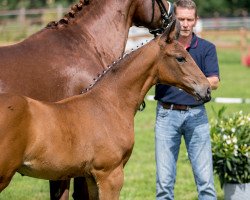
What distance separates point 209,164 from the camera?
5.33 m

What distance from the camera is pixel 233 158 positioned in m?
6.33

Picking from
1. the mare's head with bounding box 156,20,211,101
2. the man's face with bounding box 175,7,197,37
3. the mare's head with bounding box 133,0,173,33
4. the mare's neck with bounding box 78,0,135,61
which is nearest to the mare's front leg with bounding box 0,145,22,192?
the mare's head with bounding box 156,20,211,101

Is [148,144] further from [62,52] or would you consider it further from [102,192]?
[102,192]

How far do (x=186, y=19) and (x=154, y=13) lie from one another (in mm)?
496

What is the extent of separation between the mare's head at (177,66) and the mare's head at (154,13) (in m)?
0.93

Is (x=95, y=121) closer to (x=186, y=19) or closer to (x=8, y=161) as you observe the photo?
(x=8, y=161)

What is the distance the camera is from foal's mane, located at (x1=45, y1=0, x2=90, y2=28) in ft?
17.6

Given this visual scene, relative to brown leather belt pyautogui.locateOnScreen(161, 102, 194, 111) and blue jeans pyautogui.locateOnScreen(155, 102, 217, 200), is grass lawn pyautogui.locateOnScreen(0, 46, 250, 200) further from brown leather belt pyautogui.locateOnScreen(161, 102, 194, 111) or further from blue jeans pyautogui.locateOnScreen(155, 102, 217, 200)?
brown leather belt pyautogui.locateOnScreen(161, 102, 194, 111)

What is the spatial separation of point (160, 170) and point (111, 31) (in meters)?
1.30

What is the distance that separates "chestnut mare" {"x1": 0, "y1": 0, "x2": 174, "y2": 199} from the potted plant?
146cm

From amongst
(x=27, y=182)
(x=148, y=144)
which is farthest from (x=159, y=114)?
(x=148, y=144)

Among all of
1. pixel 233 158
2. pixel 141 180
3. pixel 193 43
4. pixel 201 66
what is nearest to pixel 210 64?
pixel 201 66

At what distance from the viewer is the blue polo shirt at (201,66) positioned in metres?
5.27

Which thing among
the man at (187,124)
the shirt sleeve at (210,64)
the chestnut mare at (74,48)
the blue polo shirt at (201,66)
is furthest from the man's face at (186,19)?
the chestnut mare at (74,48)
